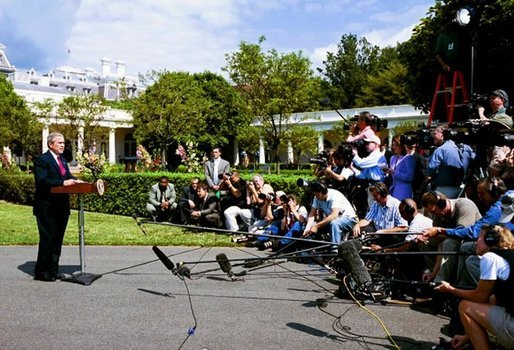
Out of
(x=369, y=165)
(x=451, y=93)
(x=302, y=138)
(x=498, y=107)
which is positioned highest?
(x=451, y=93)

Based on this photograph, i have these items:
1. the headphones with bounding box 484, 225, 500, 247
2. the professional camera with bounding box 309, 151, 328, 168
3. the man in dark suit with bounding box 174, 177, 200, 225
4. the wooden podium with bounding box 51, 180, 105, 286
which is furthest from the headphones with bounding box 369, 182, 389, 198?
the man in dark suit with bounding box 174, 177, 200, 225

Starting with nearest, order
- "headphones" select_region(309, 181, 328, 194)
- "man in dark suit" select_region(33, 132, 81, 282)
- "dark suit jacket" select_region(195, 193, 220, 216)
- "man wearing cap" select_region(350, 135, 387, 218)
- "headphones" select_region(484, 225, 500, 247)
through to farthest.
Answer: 1. "headphones" select_region(484, 225, 500, 247)
2. "man in dark suit" select_region(33, 132, 81, 282)
3. "headphones" select_region(309, 181, 328, 194)
4. "man wearing cap" select_region(350, 135, 387, 218)
5. "dark suit jacket" select_region(195, 193, 220, 216)

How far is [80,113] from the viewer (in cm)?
4034

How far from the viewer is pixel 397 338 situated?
5273 millimetres

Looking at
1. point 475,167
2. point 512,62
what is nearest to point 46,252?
point 475,167

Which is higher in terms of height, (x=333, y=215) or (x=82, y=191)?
(x=82, y=191)

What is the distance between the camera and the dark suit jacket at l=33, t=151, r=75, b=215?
25.8 ft

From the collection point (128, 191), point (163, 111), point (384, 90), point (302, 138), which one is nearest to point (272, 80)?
point (302, 138)

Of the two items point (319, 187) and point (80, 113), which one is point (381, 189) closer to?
point (319, 187)

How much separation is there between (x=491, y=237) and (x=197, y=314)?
3.18m

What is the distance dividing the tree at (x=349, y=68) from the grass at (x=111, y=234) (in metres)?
56.5

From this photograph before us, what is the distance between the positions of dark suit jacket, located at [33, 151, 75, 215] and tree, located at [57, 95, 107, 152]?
32882 mm

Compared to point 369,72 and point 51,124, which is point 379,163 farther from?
point 369,72

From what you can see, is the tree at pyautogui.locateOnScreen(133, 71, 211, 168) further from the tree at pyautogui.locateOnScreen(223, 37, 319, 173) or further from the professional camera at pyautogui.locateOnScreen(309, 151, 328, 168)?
the professional camera at pyautogui.locateOnScreen(309, 151, 328, 168)
